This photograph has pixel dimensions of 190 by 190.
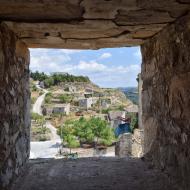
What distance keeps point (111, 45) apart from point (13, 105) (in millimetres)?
901

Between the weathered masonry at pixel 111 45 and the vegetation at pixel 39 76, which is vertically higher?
the vegetation at pixel 39 76

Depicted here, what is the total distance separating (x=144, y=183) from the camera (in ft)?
7.95

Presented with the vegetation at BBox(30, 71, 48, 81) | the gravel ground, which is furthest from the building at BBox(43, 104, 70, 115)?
the gravel ground

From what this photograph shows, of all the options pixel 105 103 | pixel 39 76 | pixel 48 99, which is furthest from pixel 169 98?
pixel 39 76

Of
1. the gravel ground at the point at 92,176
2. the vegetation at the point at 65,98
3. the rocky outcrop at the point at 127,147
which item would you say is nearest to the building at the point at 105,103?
the vegetation at the point at 65,98

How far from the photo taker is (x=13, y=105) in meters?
2.33

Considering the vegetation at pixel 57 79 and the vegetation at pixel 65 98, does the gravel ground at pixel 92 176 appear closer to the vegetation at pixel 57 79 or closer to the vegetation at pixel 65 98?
the vegetation at pixel 65 98

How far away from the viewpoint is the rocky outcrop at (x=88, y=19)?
174 cm

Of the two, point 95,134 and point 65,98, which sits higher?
point 65,98

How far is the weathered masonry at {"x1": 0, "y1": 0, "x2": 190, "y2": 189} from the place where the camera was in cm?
182

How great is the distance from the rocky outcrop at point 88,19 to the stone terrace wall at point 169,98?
12 cm

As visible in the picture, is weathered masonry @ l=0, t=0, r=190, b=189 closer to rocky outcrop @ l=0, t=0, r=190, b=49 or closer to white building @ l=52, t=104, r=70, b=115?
rocky outcrop @ l=0, t=0, r=190, b=49

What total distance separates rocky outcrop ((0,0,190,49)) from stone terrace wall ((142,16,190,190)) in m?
0.12

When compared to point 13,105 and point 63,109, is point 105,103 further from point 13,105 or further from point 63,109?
point 13,105
